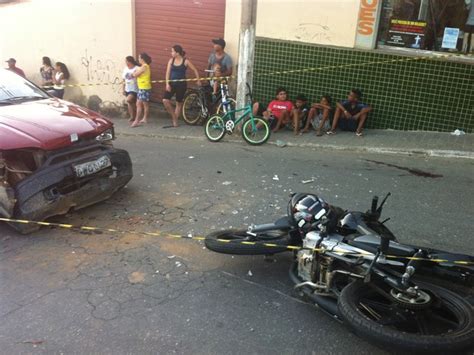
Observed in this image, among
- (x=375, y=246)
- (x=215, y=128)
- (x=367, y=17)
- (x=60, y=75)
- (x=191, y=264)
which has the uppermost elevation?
(x=367, y=17)

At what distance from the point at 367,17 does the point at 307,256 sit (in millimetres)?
6839

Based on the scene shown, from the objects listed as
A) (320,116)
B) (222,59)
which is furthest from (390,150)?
(222,59)

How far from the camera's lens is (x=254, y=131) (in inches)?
347

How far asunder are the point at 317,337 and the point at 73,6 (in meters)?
10.6

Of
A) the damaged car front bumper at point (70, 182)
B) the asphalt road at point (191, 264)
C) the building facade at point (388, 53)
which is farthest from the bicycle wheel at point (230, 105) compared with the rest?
the damaged car front bumper at point (70, 182)

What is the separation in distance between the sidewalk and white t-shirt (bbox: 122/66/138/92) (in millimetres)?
1157

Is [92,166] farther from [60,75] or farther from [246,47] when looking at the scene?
[60,75]

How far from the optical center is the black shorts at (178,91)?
10312 millimetres

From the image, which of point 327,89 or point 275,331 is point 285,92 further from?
point 275,331

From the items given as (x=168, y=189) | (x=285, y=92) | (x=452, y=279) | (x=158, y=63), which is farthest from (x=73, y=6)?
(x=452, y=279)

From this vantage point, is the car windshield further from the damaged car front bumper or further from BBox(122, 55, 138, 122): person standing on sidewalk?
BBox(122, 55, 138, 122): person standing on sidewalk

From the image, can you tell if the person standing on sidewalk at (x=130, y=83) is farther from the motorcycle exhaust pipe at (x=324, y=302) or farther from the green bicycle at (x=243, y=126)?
the motorcycle exhaust pipe at (x=324, y=302)

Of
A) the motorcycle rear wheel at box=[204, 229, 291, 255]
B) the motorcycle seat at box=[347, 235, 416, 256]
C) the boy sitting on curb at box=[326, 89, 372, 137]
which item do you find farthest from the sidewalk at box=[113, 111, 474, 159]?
the motorcycle seat at box=[347, 235, 416, 256]

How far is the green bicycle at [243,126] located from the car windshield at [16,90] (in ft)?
11.8
